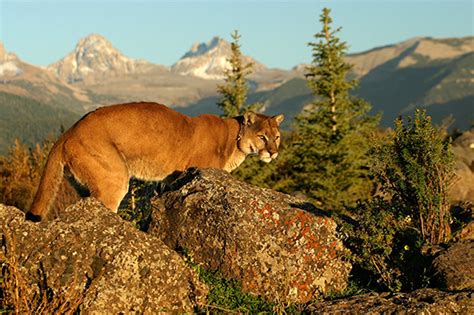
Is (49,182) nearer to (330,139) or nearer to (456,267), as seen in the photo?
(456,267)

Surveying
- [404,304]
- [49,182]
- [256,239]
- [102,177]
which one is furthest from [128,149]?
[404,304]

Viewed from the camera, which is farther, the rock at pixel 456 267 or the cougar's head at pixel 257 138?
the cougar's head at pixel 257 138

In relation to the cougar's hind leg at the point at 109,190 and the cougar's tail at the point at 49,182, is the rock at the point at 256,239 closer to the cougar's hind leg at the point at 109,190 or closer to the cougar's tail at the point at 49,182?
the cougar's hind leg at the point at 109,190

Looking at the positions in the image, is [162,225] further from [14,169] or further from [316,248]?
[14,169]

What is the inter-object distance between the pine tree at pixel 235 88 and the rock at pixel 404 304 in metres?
22.7

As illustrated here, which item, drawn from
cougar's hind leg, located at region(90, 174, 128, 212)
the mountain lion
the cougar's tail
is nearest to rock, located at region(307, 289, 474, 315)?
cougar's hind leg, located at region(90, 174, 128, 212)

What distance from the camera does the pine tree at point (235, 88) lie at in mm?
31266

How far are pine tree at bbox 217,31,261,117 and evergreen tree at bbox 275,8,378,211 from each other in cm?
347

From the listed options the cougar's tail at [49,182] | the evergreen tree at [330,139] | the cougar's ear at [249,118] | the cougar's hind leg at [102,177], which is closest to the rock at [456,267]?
the cougar's hind leg at [102,177]

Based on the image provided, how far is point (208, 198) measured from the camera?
30.9 ft

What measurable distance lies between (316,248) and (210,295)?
6.55 feet

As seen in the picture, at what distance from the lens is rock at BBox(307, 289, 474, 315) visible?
23.7 feet

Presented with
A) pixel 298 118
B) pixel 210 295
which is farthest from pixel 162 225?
pixel 298 118

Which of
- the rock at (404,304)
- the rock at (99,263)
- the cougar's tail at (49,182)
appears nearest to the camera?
the rock at (404,304)
